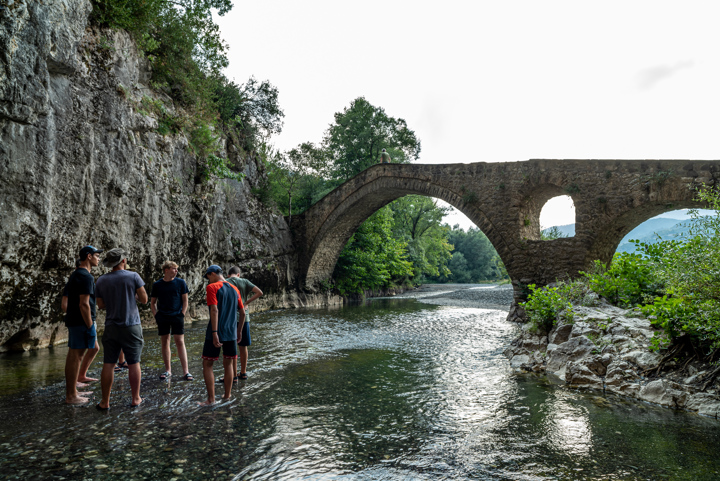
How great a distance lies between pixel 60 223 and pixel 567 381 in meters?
9.23

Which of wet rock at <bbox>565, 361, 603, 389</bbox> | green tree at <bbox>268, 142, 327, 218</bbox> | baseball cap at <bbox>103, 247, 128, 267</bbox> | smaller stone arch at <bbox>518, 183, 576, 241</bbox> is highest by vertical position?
green tree at <bbox>268, 142, 327, 218</bbox>

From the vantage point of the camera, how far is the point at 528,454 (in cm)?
317

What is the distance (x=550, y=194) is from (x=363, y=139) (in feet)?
54.4

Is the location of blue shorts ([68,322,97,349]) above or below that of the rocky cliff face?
below

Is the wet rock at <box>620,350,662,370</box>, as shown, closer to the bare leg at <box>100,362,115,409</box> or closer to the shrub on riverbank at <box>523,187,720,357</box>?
the shrub on riverbank at <box>523,187,720,357</box>

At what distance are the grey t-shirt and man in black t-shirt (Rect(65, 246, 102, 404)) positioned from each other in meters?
0.29

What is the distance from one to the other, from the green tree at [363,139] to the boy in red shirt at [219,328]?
2450 centimetres

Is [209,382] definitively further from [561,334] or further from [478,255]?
[478,255]

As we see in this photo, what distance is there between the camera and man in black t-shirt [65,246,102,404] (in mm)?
4418

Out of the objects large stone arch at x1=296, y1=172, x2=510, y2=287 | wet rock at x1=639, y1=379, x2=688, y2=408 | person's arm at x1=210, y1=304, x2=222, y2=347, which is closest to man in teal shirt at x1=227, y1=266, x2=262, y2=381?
person's arm at x1=210, y1=304, x2=222, y2=347

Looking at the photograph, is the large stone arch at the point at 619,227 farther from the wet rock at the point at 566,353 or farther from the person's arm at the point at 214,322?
the person's arm at the point at 214,322

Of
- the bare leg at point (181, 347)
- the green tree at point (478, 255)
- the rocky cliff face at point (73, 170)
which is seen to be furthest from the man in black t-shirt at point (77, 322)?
the green tree at point (478, 255)

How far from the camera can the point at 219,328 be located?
454 centimetres

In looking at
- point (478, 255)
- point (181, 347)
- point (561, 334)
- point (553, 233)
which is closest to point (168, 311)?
point (181, 347)
